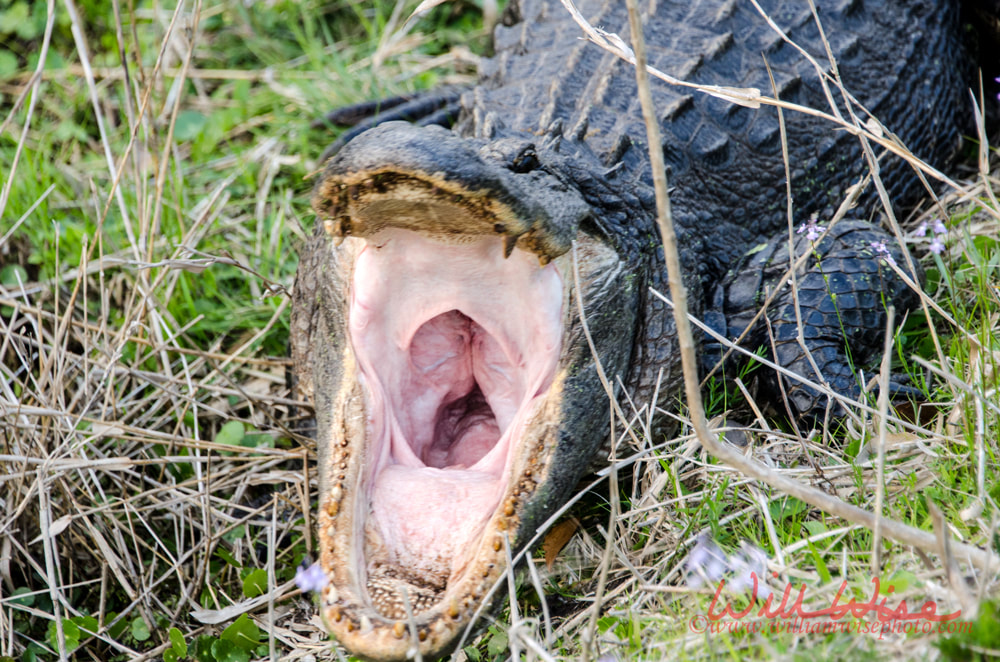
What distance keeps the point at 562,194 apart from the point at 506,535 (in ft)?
2.95

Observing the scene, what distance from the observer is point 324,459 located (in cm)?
227

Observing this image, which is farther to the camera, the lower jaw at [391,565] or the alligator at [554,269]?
the alligator at [554,269]

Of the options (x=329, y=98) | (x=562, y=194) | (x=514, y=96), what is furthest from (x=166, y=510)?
(x=329, y=98)

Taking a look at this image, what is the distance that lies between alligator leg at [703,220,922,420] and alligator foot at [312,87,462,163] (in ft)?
5.32

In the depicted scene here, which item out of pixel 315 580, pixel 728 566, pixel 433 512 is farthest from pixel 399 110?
pixel 728 566

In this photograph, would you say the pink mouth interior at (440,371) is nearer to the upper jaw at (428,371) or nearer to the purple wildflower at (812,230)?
the upper jaw at (428,371)

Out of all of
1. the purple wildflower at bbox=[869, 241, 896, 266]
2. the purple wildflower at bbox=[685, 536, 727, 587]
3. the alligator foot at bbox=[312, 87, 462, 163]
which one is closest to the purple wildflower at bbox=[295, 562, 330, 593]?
the purple wildflower at bbox=[685, 536, 727, 587]

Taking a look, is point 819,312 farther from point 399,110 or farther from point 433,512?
point 399,110

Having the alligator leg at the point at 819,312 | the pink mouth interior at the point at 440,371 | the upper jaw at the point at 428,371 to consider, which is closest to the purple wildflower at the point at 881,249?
the alligator leg at the point at 819,312

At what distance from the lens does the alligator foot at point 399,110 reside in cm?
395

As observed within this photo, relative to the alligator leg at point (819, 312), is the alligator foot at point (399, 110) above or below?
above

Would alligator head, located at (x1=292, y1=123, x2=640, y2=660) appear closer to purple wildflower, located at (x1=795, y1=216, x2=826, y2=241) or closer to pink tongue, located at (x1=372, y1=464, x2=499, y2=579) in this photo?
pink tongue, located at (x1=372, y1=464, x2=499, y2=579)

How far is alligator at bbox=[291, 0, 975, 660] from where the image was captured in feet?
6.73

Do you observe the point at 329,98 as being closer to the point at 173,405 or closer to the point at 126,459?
the point at 173,405
